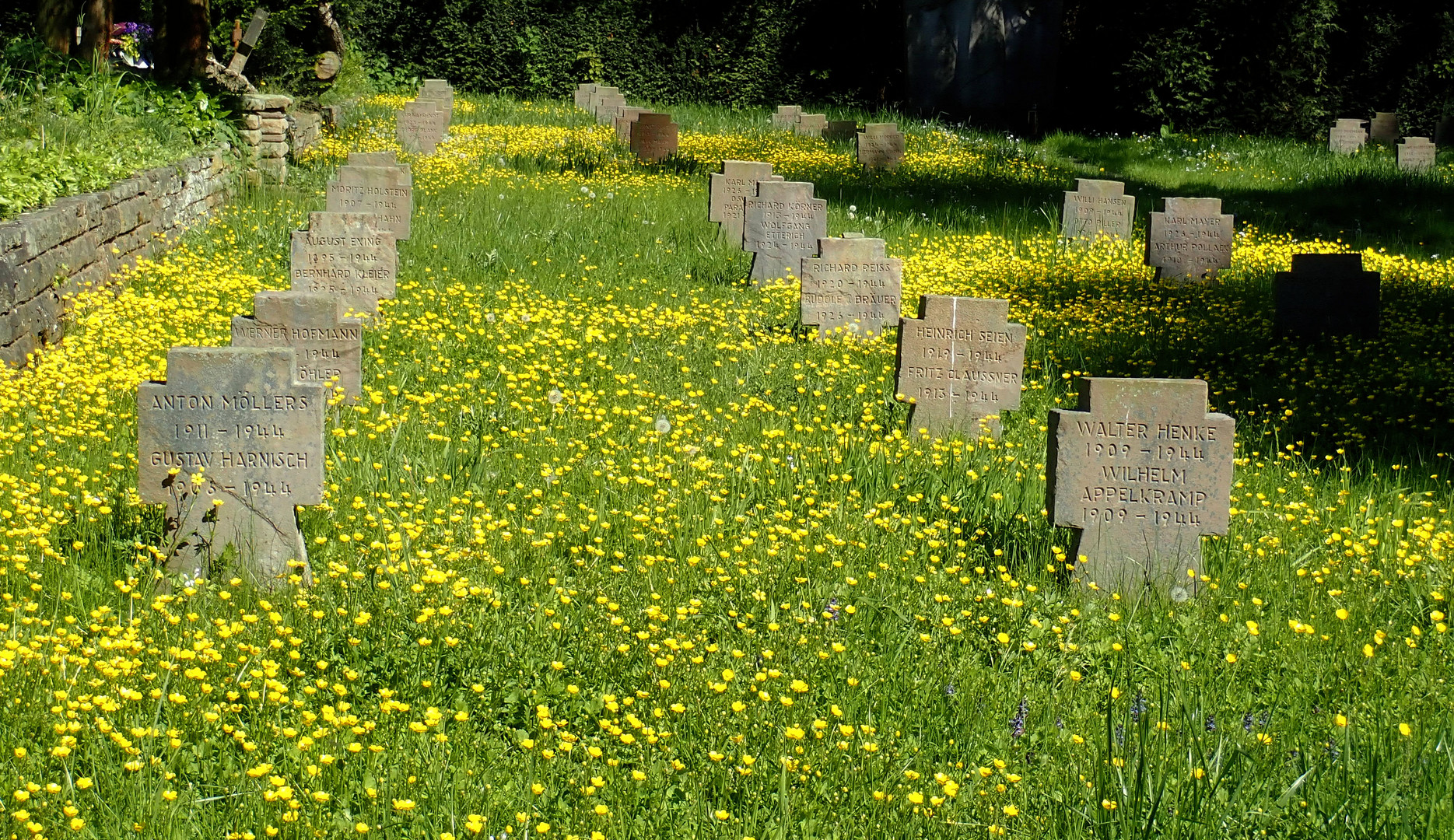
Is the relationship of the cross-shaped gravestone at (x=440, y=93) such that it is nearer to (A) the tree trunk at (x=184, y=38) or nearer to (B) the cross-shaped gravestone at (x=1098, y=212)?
(A) the tree trunk at (x=184, y=38)

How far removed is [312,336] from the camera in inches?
282

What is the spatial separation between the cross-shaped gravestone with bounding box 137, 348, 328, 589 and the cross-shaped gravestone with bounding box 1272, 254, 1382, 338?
7.72 meters

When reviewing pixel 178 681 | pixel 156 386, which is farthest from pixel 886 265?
pixel 178 681

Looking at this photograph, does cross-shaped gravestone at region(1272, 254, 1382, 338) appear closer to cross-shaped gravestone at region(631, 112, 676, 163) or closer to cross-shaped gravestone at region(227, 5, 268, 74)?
cross-shaped gravestone at region(631, 112, 676, 163)

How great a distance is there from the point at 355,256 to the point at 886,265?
3.72 m

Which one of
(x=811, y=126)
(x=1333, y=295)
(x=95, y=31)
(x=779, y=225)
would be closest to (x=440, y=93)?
(x=811, y=126)

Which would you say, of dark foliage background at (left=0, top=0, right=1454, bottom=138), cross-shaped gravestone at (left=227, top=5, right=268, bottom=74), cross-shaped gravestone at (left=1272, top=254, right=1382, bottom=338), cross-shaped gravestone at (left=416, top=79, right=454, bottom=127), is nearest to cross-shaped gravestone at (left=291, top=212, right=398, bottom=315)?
cross-shaped gravestone at (left=1272, top=254, right=1382, bottom=338)

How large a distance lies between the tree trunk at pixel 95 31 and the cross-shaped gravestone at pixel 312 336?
28.9 ft

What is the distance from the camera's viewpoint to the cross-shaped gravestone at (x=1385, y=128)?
24.2 metres

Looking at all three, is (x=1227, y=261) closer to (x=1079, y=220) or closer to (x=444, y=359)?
(x=1079, y=220)

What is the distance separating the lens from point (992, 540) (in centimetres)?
550

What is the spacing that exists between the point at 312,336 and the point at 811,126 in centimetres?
1695

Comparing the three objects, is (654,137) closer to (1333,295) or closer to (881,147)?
(881,147)

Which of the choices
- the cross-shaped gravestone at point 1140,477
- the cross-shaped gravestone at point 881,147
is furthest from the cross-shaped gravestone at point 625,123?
the cross-shaped gravestone at point 1140,477
